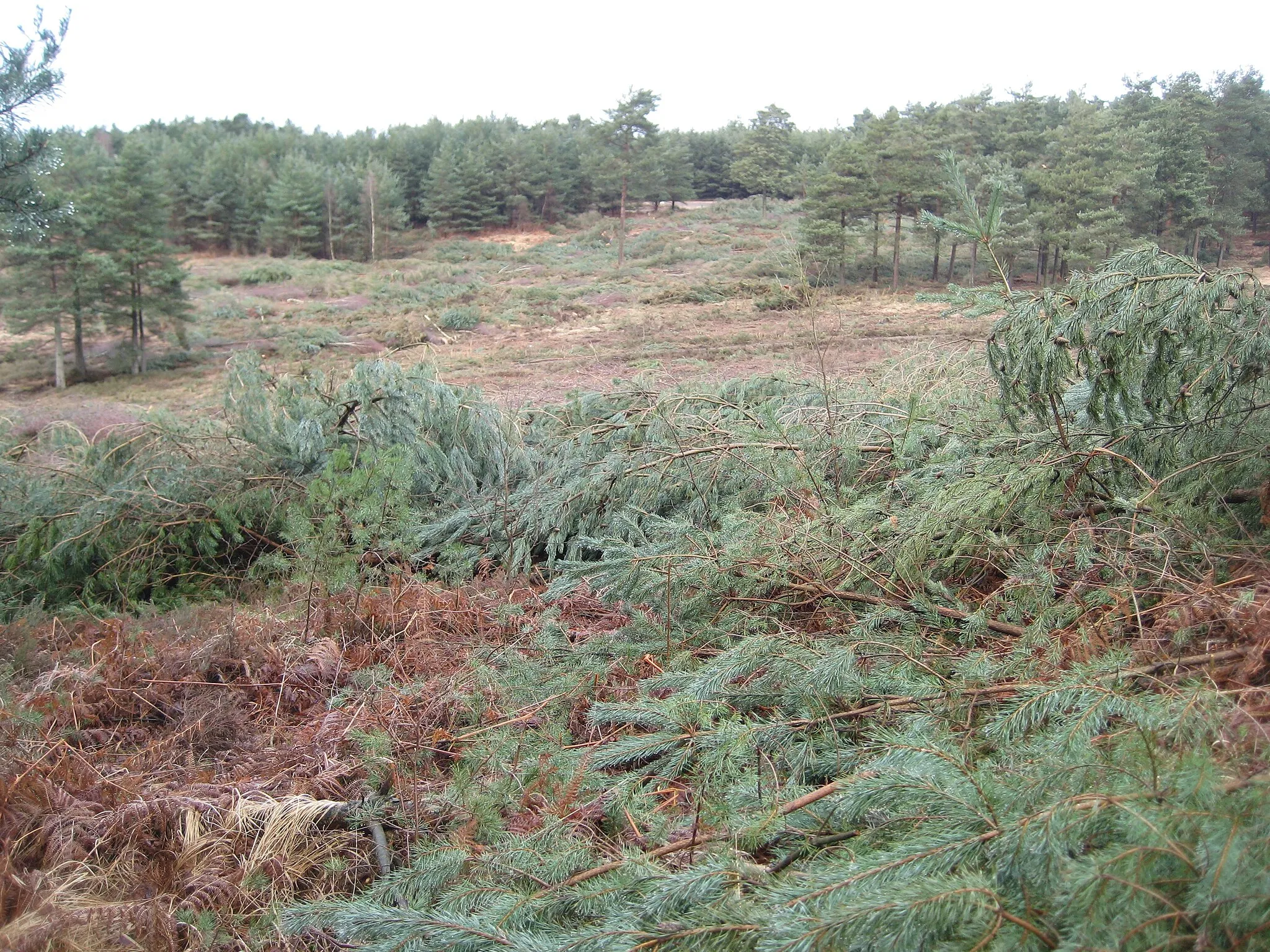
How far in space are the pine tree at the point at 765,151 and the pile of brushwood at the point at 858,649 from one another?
46.6m

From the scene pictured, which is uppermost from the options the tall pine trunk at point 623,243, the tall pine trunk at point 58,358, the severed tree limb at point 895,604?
the tall pine trunk at point 623,243

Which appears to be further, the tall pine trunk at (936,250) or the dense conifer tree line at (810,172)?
the tall pine trunk at (936,250)

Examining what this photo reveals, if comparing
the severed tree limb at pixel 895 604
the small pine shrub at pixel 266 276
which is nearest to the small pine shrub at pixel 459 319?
the small pine shrub at pixel 266 276

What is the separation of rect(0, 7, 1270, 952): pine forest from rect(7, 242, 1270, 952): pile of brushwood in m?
0.01

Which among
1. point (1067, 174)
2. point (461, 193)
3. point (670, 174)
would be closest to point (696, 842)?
point (1067, 174)

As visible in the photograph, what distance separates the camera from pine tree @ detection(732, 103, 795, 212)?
163ft

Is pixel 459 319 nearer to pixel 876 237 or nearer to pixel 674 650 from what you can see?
pixel 876 237

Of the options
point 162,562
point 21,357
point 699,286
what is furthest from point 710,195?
point 162,562

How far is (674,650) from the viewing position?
3.45 metres

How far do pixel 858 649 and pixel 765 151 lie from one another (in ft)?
169

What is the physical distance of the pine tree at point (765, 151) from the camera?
4978 cm

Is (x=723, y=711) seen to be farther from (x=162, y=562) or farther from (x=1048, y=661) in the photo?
(x=162, y=562)

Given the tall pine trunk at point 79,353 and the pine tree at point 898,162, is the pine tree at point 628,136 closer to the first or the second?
the pine tree at point 898,162

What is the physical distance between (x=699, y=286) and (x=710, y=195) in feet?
116
